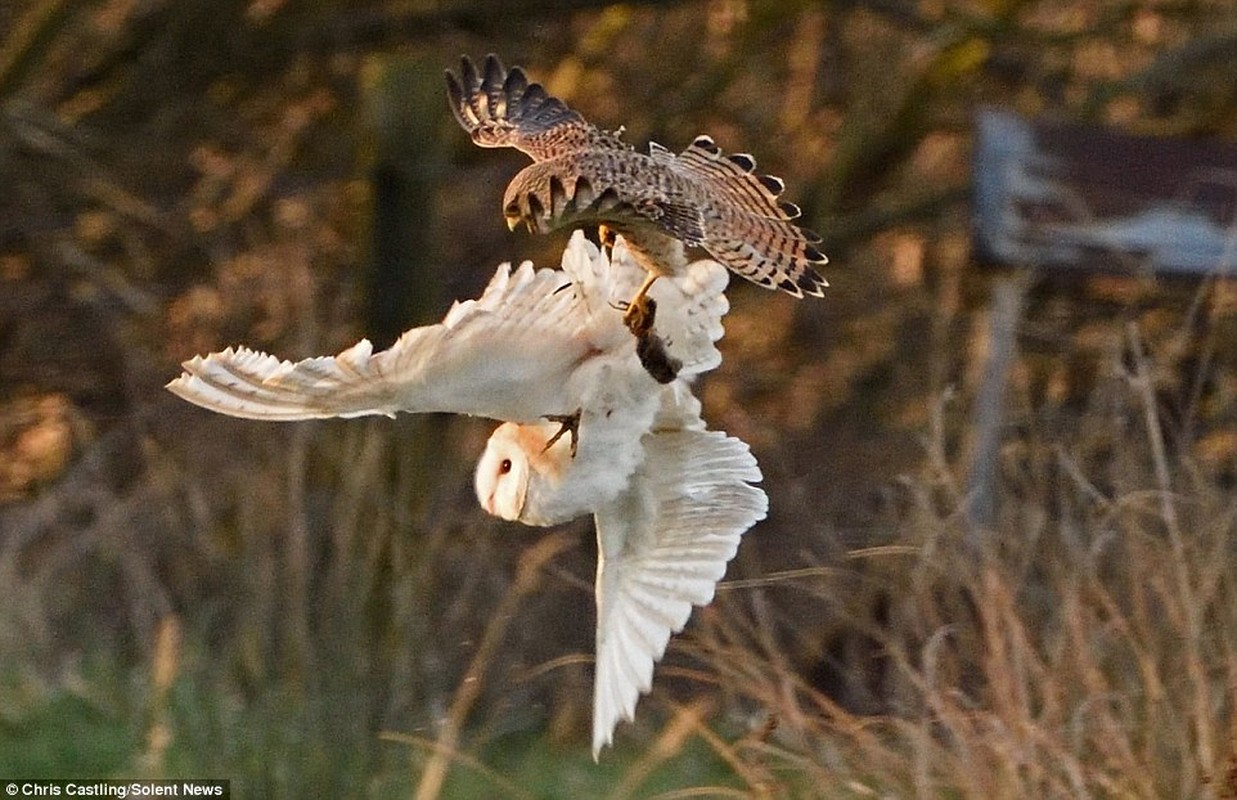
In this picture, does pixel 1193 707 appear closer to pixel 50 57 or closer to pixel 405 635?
pixel 405 635

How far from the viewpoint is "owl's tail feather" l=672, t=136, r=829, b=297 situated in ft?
7.79

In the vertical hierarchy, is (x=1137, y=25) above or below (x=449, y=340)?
above

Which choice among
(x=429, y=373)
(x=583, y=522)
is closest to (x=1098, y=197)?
(x=583, y=522)

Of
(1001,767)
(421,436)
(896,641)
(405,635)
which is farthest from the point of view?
(421,436)

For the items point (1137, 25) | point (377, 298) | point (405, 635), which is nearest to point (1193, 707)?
point (405, 635)

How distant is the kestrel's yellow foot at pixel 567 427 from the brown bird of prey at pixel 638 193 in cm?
12

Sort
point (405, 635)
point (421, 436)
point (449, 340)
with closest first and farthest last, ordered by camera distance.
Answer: point (449, 340)
point (405, 635)
point (421, 436)

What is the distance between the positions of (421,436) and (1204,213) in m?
1.98

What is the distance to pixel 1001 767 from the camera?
3.28m

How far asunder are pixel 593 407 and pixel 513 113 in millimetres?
618

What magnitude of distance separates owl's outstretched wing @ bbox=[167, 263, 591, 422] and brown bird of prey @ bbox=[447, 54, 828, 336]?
0.10 m

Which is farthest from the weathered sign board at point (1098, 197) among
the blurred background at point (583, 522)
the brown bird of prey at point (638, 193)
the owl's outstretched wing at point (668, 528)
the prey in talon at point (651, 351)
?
the prey in talon at point (651, 351)

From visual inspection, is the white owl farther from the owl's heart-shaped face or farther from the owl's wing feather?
the owl's wing feather

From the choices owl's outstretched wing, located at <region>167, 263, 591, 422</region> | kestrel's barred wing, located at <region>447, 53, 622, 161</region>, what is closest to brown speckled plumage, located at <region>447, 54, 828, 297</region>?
kestrel's barred wing, located at <region>447, 53, 622, 161</region>
